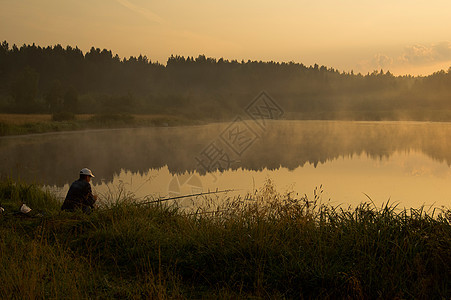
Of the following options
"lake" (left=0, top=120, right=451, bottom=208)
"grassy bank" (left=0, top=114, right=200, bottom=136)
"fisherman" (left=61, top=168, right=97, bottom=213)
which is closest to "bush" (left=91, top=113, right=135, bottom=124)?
"grassy bank" (left=0, top=114, right=200, bottom=136)

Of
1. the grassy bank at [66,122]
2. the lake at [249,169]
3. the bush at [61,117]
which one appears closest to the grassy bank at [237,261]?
the lake at [249,169]

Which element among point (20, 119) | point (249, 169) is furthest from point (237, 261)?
point (20, 119)

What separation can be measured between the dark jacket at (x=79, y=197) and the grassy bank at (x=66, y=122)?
110 ft

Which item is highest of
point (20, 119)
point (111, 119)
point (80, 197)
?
point (20, 119)

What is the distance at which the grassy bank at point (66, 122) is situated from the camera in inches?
1592

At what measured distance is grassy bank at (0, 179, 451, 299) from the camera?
16.5 ft

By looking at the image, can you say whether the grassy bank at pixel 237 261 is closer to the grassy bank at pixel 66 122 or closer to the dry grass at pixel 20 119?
the grassy bank at pixel 66 122

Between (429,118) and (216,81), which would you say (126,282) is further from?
(216,81)

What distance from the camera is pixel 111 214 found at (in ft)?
25.9

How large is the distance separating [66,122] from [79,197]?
149 feet

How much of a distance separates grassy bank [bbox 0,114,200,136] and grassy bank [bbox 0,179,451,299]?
118 feet

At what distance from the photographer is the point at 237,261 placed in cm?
586

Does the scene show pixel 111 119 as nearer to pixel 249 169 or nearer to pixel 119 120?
pixel 119 120

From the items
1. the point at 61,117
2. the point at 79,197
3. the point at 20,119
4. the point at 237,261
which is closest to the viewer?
the point at 237,261
